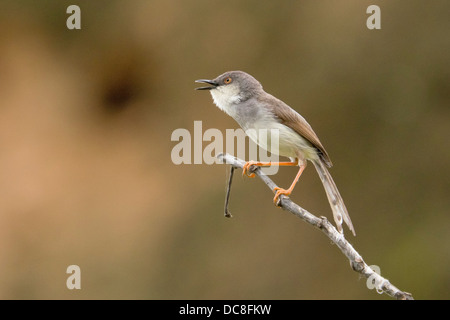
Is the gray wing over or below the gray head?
below

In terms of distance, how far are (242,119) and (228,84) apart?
0.84 ft

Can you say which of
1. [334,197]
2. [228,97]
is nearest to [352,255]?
[334,197]

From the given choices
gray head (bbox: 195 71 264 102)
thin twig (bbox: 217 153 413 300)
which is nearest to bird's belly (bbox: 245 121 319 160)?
gray head (bbox: 195 71 264 102)

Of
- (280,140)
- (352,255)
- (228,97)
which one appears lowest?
(352,255)

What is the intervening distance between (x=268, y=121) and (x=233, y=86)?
1.10ft

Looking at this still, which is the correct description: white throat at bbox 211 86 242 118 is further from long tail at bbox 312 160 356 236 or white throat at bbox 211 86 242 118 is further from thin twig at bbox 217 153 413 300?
thin twig at bbox 217 153 413 300

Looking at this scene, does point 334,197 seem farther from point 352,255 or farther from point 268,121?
point 352,255

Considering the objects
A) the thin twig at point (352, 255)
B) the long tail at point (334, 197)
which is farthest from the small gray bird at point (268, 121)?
the thin twig at point (352, 255)

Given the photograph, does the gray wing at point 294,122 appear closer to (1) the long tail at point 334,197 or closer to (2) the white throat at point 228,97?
(1) the long tail at point 334,197

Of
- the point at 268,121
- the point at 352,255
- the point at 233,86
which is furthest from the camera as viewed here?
the point at 233,86

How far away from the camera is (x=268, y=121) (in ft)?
11.3

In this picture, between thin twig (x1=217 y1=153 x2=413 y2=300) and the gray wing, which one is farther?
the gray wing

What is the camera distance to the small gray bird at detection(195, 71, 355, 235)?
3.44 metres

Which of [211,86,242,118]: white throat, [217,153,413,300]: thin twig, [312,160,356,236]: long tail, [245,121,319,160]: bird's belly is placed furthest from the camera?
[211,86,242,118]: white throat
